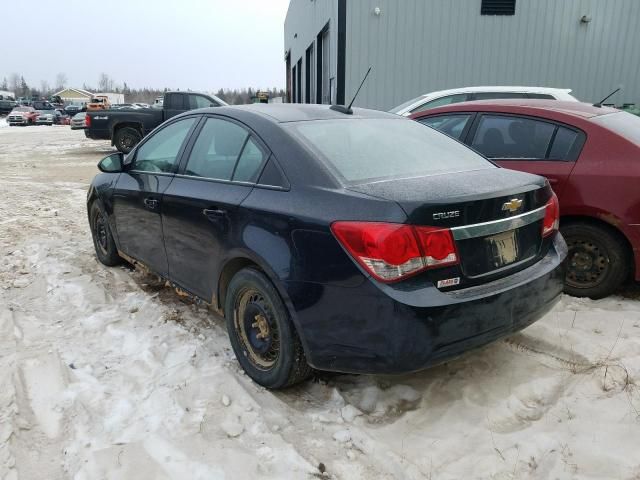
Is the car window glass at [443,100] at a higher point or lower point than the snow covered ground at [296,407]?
higher

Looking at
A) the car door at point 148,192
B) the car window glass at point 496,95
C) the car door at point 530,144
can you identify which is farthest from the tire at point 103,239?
the car window glass at point 496,95

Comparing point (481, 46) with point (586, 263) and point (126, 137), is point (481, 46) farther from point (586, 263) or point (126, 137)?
point (586, 263)

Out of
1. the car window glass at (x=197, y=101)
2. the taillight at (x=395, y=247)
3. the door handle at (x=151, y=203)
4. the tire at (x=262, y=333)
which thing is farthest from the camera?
the car window glass at (x=197, y=101)

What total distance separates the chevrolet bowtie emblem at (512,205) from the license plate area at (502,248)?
11cm

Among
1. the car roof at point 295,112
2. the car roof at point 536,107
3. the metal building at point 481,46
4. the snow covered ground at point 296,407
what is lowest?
the snow covered ground at point 296,407

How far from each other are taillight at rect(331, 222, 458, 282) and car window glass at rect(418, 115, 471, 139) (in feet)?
8.73

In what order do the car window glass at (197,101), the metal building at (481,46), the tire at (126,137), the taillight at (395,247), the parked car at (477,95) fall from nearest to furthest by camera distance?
1. the taillight at (395,247)
2. the parked car at (477,95)
3. the metal building at (481,46)
4. the car window glass at (197,101)
5. the tire at (126,137)

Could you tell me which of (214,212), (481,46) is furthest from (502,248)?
(481,46)

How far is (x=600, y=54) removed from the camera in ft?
47.6

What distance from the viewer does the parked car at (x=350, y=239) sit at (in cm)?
232

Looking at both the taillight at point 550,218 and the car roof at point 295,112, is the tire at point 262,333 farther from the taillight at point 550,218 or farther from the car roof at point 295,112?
the taillight at point 550,218

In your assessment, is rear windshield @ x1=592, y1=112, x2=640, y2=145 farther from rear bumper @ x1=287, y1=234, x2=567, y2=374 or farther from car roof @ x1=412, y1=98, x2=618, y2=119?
rear bumper @ x1=287, y1=234, x2=567, y2=374

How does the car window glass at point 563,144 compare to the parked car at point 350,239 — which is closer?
the parked car at point 350,239

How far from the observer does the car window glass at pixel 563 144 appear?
409 cm
